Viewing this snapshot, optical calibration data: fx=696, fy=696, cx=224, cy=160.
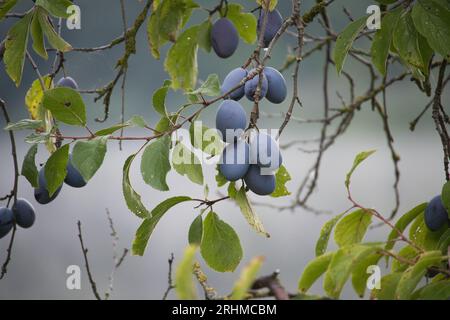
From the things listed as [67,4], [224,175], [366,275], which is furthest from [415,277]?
[67,4]

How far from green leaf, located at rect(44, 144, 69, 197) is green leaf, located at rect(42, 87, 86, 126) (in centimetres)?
4

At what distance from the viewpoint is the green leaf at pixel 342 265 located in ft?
2.00

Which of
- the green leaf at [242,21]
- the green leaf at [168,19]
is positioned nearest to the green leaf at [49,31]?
the green leaf at [168,19]

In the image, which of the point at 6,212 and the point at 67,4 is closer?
the point at 67,4

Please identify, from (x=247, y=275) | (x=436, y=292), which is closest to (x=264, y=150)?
(x=436, y=292)

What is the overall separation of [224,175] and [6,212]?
0.62 metres

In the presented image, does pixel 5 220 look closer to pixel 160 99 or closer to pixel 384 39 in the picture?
pixel 160 99

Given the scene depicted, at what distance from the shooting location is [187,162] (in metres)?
0.82

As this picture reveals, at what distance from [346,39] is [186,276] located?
1.80ft

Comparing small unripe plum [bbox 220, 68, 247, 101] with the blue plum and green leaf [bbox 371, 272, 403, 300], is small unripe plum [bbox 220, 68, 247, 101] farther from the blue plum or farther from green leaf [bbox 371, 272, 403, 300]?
the blue plum

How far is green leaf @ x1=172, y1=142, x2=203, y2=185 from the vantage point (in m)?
0.82

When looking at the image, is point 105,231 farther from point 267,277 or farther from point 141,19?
point 267,277

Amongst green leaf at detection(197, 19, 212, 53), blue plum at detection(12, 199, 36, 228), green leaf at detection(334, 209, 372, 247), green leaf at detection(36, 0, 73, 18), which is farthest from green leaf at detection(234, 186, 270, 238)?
blue plum at detection(12, 199, 36, 228)

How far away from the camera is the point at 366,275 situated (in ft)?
2.45
